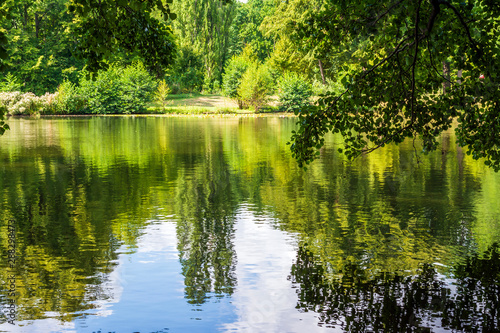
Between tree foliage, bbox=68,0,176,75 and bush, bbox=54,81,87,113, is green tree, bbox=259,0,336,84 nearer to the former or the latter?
bush, bbox=54,81,87,113

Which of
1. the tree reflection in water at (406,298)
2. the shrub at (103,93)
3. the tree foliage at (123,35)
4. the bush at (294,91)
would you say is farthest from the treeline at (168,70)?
the tree reflection in water at (406,298)

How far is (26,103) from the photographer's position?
200ft

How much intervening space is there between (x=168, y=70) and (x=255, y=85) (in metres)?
15.0

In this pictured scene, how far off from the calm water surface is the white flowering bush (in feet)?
148

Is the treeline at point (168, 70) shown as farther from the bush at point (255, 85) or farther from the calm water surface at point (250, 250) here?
the calm water surface at point (250, 250)

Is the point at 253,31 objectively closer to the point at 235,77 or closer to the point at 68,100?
the point at 235,77

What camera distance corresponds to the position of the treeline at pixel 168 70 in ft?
205

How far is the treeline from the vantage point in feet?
205

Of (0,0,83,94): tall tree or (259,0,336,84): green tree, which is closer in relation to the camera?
(259,0,336,84): green tree

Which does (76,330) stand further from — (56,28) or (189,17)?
(56,28)

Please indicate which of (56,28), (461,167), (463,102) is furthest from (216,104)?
(463,102)

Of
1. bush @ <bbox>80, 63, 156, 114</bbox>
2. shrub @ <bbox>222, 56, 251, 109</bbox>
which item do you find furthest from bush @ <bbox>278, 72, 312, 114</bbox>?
bush @ <bbox>80, 63, 156, 114</bbox>

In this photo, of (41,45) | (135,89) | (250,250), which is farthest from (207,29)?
(250,250)

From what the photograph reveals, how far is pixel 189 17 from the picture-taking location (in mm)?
73875
